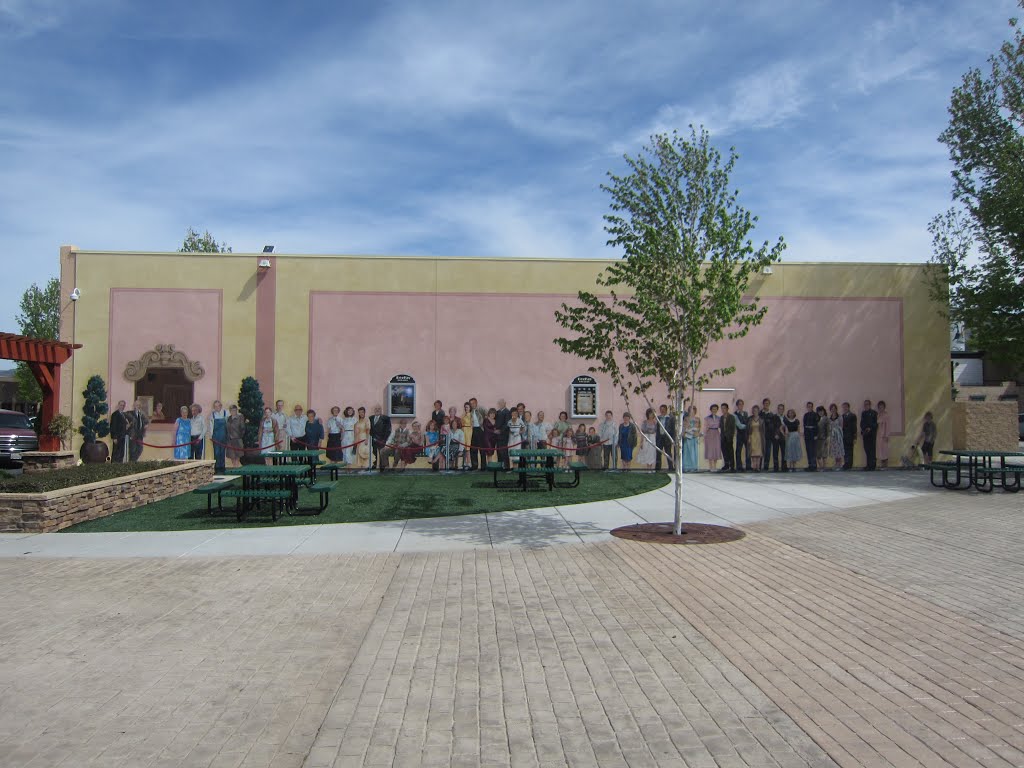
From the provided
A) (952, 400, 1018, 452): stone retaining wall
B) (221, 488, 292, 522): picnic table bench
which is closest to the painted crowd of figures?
(952, 400, 1018, 452): stone retaining wall

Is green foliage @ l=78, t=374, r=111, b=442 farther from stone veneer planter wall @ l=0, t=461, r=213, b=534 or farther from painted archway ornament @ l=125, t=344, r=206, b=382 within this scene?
stone veneer planter wall @ l=0, t=461, r=213, b=534

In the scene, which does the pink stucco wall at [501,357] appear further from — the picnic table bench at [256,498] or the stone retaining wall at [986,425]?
the picnic table bench at [256,498]

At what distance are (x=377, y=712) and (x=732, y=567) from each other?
535 cm

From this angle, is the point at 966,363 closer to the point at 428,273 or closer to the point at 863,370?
the point at 863,370

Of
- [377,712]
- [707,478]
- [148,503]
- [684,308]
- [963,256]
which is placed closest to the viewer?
[377,712]

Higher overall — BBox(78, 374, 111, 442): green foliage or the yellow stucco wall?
the yellow stucco wall

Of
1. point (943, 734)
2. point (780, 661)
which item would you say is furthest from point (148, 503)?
point (943, 734)

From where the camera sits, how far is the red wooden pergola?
18359 mm

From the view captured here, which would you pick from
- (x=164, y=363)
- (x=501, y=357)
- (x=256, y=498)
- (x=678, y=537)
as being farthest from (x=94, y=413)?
(x=678, y=537)

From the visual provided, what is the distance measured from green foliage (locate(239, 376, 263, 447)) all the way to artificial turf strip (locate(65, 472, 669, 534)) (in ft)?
11.6

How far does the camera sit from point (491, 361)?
22.8 m

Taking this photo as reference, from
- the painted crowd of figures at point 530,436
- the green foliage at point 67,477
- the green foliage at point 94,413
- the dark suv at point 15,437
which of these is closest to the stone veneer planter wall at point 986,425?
the painted crowd of figures at point 530,436

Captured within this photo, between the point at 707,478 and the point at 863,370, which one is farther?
the point at 863,370

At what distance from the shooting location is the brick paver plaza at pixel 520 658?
172 inches
